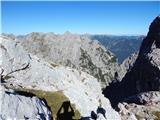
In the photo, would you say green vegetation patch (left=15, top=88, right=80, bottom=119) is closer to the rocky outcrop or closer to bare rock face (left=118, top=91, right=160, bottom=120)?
the rocky outcrop

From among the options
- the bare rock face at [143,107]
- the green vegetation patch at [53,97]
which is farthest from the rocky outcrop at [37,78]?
the bare rock face at [143,107]

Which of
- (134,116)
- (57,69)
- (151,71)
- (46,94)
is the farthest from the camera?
(151,71)

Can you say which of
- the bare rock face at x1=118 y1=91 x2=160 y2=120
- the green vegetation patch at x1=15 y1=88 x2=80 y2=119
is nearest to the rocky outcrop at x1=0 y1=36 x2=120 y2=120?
the green vegetation patch at x1=15 y1=88 x2=80 y2=119

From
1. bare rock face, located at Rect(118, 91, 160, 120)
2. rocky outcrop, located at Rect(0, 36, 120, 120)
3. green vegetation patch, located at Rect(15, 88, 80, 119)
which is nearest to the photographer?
bare rock face, located at Rect(118, 91, 160, 120)

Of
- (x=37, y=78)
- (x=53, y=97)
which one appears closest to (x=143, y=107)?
(x=53, y=97)

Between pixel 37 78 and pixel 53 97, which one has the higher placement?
pixel 37 78

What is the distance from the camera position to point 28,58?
15900 cm

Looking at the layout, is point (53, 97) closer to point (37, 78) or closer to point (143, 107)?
point (37, 78)

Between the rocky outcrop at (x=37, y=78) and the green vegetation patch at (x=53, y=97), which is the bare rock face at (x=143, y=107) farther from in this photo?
the green vegetation patch at (x=53, y=97)

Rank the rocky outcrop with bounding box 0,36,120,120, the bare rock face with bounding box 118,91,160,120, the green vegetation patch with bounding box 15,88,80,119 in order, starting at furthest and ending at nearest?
the rocky outcrop with bounding box 0,36,120,120
the green vegetation patch with bounding box 15,88,80,119
the bare rock face with bounding box 118,91,160,120

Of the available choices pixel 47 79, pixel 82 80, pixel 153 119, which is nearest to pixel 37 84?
pixel 47 79

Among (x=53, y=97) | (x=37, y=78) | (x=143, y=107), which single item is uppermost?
(x=37, y=78)

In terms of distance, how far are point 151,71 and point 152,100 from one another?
27802 mm

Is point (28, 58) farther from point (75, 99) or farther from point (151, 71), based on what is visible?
point (151, 71)
